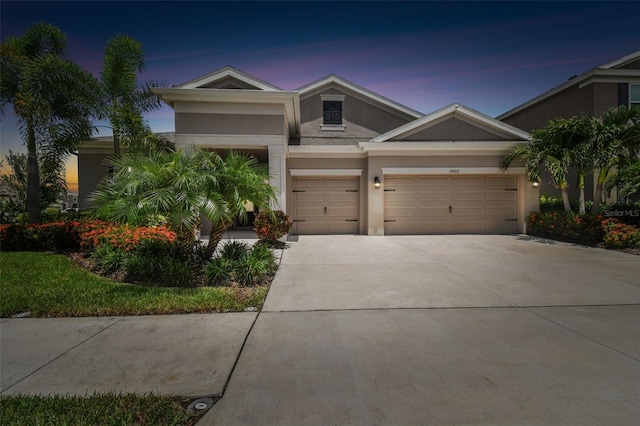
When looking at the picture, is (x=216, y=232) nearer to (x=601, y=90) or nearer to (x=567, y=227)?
(x=567, y=227)

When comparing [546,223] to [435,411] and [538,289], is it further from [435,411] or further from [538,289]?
[435,411]

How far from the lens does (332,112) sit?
15273 millimetres

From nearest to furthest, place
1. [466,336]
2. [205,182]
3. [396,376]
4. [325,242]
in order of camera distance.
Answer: [396,376]
[466,336]
[205,182]
[325,242]

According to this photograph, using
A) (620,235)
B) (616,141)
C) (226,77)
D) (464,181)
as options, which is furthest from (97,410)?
(616,141)

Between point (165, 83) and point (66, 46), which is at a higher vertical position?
point (66, 46)

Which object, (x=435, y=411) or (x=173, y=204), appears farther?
(x=173, y=204)

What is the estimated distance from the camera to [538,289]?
210 inches

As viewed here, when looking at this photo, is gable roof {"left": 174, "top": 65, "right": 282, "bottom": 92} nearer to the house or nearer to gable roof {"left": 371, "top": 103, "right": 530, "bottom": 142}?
the house

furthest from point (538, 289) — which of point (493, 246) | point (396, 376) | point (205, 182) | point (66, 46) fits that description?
point (66, 46)

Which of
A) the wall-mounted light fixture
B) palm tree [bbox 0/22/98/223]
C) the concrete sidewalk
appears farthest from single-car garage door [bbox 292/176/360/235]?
the concrete sidewalk

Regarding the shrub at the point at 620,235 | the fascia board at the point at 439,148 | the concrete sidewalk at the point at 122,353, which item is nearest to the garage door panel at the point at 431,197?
the fascia board at the point at 439,148

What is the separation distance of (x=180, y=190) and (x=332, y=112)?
11.5 meters

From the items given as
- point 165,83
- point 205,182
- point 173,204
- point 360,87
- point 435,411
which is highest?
point 360,87

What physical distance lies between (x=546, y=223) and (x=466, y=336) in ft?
34.9
